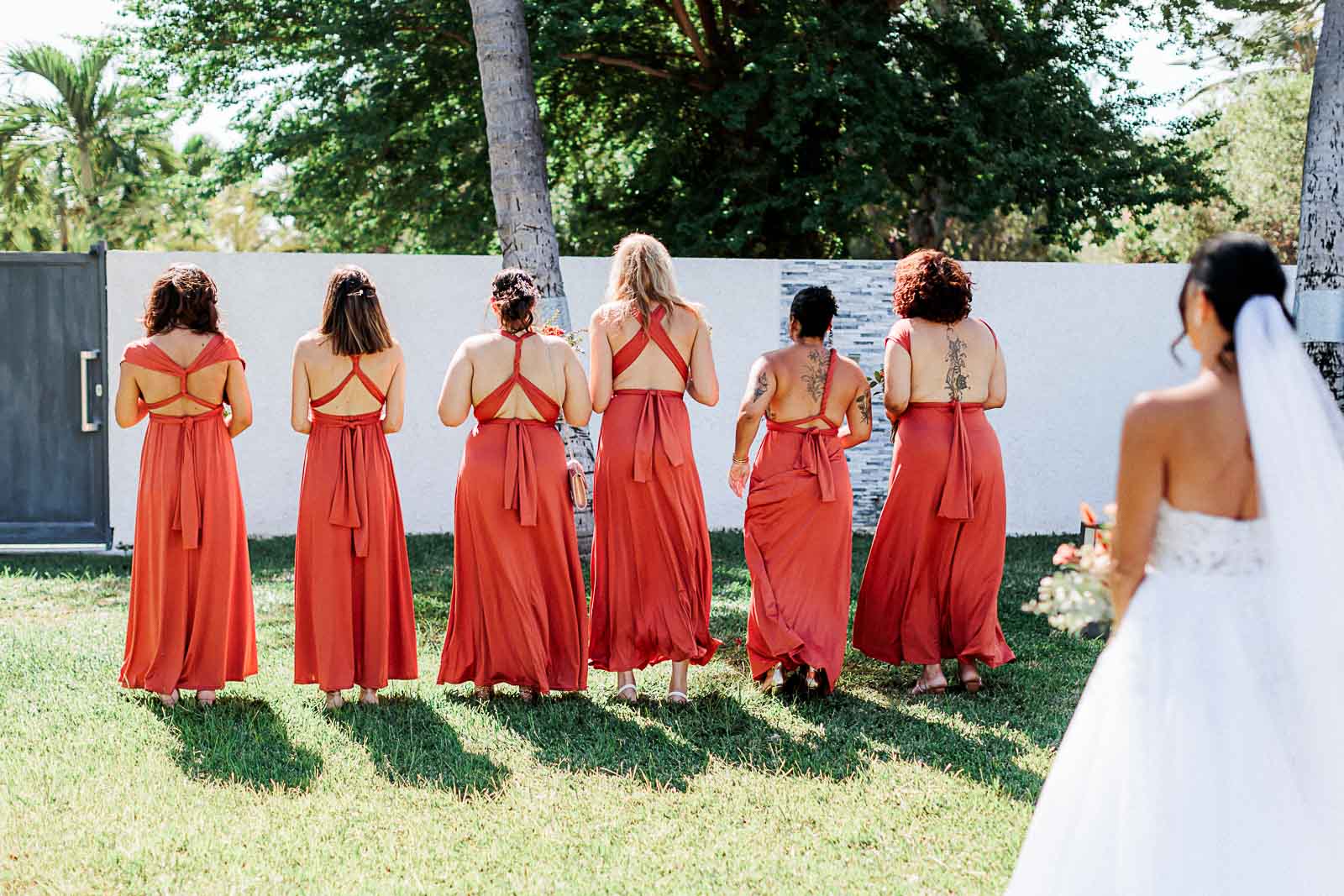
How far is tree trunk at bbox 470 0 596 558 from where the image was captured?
8.95 m

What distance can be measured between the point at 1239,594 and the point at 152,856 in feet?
11.2

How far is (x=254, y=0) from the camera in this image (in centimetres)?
1484

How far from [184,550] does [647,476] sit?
216 cm

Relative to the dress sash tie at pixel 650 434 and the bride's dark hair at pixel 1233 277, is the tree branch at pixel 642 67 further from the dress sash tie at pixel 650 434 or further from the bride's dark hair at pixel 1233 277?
the bride's dark hair at pixel 1233 277

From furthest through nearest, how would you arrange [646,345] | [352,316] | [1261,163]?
[1261,163] < [646,345] < [352,316]

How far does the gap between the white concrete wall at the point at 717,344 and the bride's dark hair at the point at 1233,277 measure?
831 cm

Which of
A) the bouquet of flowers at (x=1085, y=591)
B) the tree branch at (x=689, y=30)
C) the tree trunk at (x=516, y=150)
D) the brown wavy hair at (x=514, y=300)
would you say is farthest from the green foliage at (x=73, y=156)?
the bouquet of flowers at (x=1085, y=591)

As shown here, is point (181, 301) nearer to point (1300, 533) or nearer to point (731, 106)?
point (1300, 533)

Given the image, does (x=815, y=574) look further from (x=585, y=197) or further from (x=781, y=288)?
(x=585, y=197)

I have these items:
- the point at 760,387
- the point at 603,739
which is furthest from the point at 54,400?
the point at 603,739

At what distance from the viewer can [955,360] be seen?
A: 6277 mm

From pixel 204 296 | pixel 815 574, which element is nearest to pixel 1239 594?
pixel 815 574

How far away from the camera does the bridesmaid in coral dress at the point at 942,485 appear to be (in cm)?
627

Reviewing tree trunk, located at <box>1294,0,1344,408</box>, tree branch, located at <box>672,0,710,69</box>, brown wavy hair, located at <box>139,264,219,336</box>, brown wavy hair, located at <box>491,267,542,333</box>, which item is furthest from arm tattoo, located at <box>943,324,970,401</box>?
tree branch, located at <box>672,0,710,69</box>
